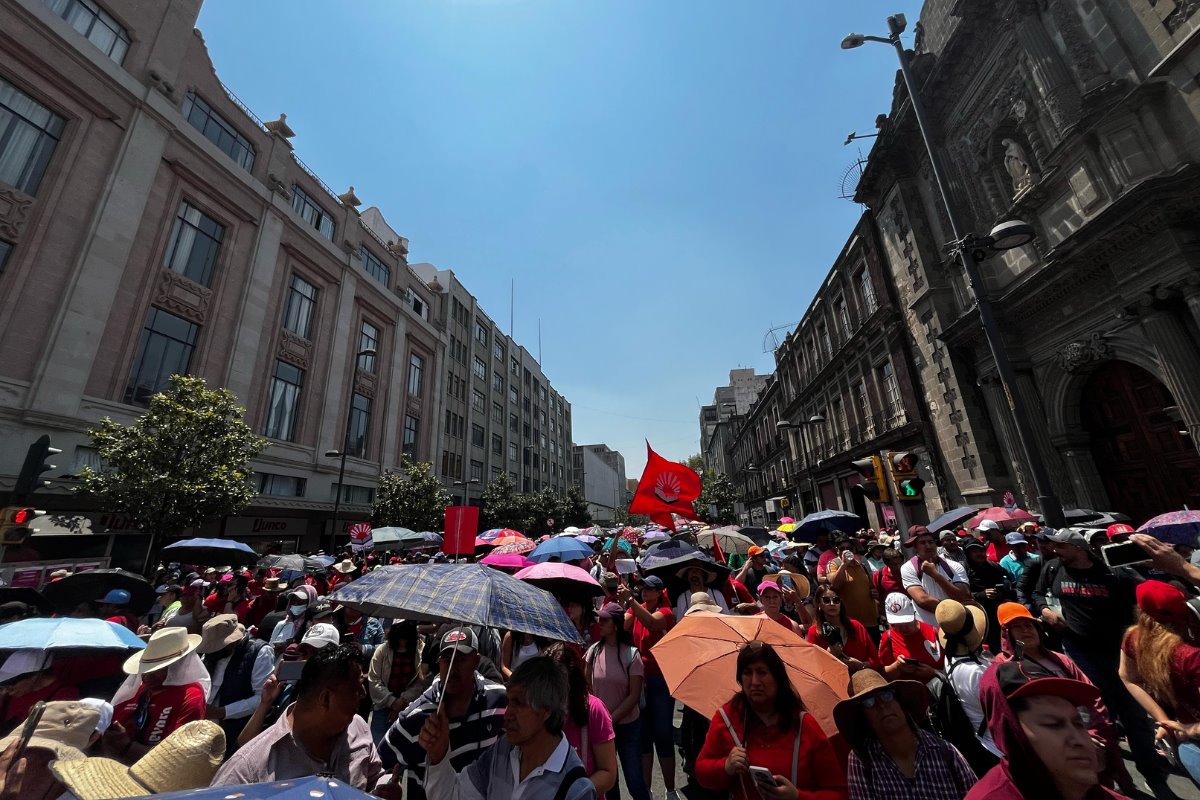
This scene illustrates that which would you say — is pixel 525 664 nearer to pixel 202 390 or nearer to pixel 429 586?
→ pixel 429 586

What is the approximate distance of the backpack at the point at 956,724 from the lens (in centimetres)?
330

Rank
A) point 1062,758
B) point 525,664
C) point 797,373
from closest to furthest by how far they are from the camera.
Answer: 1. point 1062,758
2. point 525,664
3. point 797,373

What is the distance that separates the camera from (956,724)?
3383 millimetres

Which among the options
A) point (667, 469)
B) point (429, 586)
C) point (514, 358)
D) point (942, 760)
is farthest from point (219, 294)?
point (514, 358)

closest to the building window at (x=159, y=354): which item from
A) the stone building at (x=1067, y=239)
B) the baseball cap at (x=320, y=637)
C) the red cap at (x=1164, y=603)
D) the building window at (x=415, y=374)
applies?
the building window at (x=415, y=374)

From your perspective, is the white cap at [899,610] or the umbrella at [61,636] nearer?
the umbrella at [61,636]

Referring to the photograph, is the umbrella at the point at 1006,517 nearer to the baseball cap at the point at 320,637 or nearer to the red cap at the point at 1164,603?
the red cap at the point at 1164,603

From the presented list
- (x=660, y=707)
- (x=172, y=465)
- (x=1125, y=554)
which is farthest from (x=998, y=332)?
(x=172, y=465)

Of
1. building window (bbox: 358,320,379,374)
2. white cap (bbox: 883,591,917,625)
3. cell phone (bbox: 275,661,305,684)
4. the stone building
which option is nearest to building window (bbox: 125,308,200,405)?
building window (bbox: 358,320,379,374)

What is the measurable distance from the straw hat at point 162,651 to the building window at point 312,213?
3006 cm

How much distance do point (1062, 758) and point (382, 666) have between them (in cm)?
508

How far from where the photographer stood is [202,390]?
15227 mm

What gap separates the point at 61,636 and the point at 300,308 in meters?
27.9

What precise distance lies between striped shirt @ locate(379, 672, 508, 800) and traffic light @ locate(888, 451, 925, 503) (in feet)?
32.1
